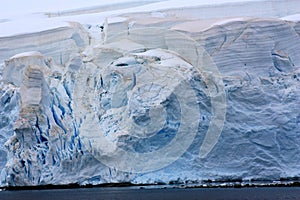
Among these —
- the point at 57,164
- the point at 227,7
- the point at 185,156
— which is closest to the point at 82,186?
the point at 57,164

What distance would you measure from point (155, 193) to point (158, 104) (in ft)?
7.21

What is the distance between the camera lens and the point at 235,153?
2300cm

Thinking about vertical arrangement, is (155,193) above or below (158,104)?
below

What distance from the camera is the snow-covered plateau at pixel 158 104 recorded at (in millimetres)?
22812

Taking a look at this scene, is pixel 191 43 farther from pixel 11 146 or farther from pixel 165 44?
pixel 11 146

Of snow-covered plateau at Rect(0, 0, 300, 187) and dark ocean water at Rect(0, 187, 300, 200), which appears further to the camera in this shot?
snow-covered plateau at Rect(0, 0, 300, 187)

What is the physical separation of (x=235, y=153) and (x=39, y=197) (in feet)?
16.0

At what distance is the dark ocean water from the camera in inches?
826

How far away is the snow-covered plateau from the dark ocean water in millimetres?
306

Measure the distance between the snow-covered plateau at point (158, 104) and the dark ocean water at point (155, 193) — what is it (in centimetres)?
31

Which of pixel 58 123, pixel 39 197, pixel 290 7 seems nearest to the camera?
pixel 39 197

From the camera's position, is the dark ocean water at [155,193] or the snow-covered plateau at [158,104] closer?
the dark ocean water at [155,193]

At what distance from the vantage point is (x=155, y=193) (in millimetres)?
22203

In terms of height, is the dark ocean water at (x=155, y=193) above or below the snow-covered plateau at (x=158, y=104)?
below
